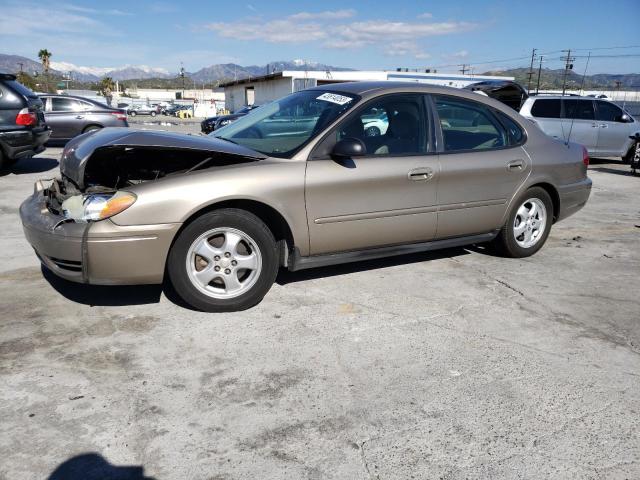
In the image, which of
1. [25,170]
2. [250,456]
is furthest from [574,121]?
[250,456]

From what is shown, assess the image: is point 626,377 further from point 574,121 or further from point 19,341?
point 574,121

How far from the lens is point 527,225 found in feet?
17.3

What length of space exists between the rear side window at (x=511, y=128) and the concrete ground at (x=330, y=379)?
1.30 metres

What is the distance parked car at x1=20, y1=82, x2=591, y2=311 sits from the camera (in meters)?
3.43

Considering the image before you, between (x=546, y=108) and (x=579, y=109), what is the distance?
3.09 feet

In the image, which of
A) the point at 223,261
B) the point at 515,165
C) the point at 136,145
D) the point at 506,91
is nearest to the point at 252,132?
the point at 136,145

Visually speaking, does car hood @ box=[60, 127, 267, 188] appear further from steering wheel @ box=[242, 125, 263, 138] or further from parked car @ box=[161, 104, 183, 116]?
parked car @ box=[161, 104, 183, 116]

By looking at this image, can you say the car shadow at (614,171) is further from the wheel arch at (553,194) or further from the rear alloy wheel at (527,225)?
the rear alloy wheel at (527,225)

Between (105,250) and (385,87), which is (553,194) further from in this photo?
(105,250)

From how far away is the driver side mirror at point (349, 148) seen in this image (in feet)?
12.5

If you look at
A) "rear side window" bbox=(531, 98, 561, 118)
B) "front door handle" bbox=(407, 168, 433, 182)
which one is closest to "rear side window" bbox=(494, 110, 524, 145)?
"front door handle" bbox=(407, 168, 433, 182)

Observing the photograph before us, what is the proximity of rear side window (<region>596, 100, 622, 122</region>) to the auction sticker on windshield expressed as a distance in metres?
11.5

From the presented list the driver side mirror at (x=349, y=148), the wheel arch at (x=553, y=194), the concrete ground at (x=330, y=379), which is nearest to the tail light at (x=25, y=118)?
the concrete ground at (x=330, y=379)

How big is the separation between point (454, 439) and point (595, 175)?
1132 cm
